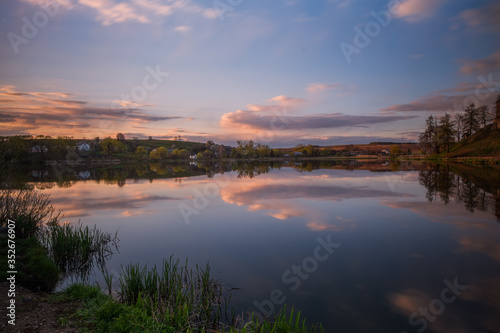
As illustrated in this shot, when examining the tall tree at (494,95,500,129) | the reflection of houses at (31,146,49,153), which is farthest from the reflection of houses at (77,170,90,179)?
the tall tree at (494,95,500,129)

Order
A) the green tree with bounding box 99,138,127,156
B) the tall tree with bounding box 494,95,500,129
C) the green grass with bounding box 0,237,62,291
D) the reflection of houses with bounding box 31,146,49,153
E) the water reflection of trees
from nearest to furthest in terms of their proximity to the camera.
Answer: the green grass with bounding box 0,237,62,291, the water reflection of trees, the tall tree with bounding box 494,95,500,129, the reflection of houses with bounding box 31,146,49,153, the green tree with bounding box 99,138,127,156

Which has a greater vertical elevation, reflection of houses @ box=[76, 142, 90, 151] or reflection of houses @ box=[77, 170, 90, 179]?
reflection of houses @ box=[76, 142, 90, 151]

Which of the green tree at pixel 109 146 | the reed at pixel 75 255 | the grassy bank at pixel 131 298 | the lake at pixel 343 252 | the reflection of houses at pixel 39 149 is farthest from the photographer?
the green tree at pixel 109 146

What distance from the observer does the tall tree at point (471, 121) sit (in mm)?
102125

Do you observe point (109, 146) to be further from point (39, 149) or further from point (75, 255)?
point (75, 255)

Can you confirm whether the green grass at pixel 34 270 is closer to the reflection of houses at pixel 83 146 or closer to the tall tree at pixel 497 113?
the tall tree at pixel 497 113

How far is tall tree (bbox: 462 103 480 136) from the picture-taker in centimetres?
10212

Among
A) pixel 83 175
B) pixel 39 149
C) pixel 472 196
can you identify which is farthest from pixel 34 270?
pixel 39 149

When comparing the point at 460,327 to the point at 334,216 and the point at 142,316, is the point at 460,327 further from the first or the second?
the point at 334,216

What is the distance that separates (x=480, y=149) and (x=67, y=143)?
178 m

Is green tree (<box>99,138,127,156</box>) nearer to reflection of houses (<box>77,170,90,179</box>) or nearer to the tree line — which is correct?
reflection of houses (<box>77,170,90,179</box>)

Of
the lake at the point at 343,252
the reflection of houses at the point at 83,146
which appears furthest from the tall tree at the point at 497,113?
the reflection of houses at the point at 83,146

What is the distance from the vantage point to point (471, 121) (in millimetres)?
102938

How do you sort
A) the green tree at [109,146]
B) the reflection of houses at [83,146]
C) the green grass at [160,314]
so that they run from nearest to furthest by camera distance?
the green grass at [160,314] → the green tree at [109,146] → the reflection of houses at [83,146]
